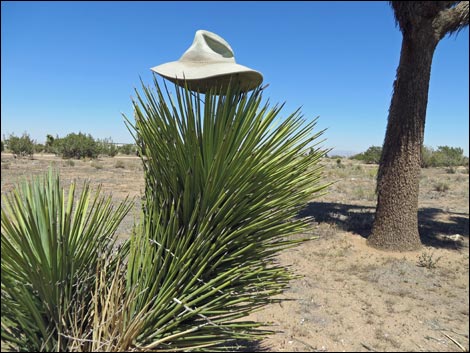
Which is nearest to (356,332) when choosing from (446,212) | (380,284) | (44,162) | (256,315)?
(256,315)

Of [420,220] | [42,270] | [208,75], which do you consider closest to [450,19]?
[420,220]

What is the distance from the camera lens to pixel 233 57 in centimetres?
186

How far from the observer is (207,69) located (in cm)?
169

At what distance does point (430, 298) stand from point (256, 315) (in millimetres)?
2635

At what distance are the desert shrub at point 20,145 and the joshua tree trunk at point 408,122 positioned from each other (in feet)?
21.5

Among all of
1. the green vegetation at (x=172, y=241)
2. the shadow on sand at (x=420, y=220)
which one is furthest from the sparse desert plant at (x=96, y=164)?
the shadow on sand at (x=420, y=220)

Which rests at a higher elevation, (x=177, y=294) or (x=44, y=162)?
(x=44, y=162)

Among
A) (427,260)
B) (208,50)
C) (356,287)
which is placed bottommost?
(356,287)

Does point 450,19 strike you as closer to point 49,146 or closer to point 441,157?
point 49,146

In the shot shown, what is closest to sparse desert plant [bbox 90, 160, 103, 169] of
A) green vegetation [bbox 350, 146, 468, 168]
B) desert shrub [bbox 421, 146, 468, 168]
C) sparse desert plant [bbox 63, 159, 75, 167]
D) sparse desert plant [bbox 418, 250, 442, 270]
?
sparse desert plant [bbox 63, 159, 75, 167]

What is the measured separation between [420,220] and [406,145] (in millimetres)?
3801

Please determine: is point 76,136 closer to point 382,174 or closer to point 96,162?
point 96,162

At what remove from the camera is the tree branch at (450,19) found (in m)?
6.62

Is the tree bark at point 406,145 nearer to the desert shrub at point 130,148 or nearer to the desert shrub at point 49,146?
the desert shrub at point 130,148
